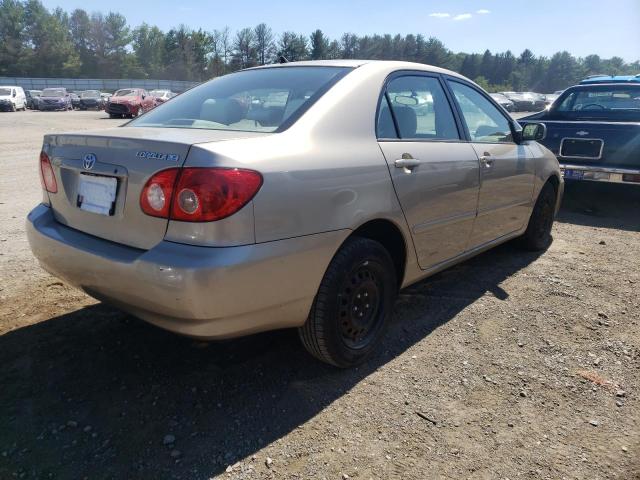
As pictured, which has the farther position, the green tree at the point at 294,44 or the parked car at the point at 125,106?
the green tree at the point at 294,44

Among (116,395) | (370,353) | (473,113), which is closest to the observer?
(116,395)

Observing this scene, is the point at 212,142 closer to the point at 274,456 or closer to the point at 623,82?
the point at 274,456

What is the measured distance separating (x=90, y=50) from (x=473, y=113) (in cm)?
9897

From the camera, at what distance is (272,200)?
2148 mm

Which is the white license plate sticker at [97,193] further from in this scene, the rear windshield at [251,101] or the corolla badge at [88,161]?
the rear windshield at [251,101]

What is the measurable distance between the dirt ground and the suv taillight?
992 millimetres

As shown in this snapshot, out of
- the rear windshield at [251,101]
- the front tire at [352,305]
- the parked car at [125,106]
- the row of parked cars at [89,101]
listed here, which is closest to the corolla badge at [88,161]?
the rear windshield at [251,101]

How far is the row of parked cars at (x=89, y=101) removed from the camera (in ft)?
93.7

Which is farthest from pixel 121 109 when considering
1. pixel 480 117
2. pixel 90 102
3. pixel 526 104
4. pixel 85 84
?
pixel 85 84

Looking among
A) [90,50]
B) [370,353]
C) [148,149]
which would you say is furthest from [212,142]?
[90,50]

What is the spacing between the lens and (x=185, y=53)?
89188 millimetres

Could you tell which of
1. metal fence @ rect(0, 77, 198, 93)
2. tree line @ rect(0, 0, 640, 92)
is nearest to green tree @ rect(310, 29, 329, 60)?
tree line @ rect(0, 0, 640, 92)

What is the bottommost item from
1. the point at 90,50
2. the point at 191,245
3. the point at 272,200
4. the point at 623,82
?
the point at 191,245

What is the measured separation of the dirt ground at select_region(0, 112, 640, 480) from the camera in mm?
2131
